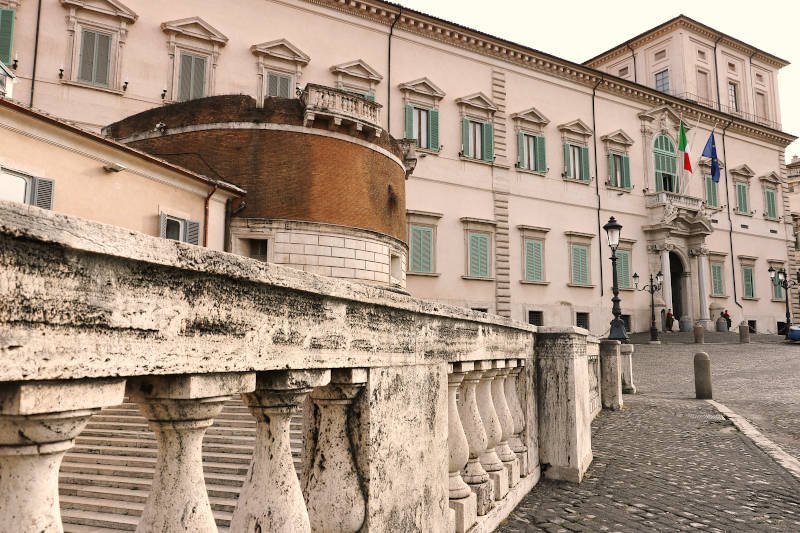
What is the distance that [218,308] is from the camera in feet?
5.91

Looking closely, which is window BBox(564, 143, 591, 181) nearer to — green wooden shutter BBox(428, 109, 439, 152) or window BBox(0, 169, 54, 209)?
green wooden shutter BBox(428, 109, 439, 152)

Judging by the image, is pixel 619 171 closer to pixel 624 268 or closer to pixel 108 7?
pixel 624 268

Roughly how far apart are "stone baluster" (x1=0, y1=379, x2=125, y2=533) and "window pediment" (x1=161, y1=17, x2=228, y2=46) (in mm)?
21142

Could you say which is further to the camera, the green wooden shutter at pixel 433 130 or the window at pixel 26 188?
the green wooden shutter at pixel 433 130

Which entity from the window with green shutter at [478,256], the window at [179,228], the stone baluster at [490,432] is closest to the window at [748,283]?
the window with green shutter at [478,256]

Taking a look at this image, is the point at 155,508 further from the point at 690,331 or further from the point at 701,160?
the point at 701,160

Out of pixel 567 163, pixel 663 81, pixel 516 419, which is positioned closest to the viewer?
pixel 516 419

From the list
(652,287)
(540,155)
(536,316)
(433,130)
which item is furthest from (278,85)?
(652,287)

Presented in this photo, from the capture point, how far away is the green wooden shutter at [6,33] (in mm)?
17250

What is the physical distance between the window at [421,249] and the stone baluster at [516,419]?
18253 mm

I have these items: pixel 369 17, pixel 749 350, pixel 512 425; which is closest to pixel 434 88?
pixel 369 17

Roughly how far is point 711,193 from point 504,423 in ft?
114

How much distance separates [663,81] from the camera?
36.4m

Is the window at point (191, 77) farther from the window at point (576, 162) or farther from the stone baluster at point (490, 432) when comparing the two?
the stone baluster at point (490, 432)
